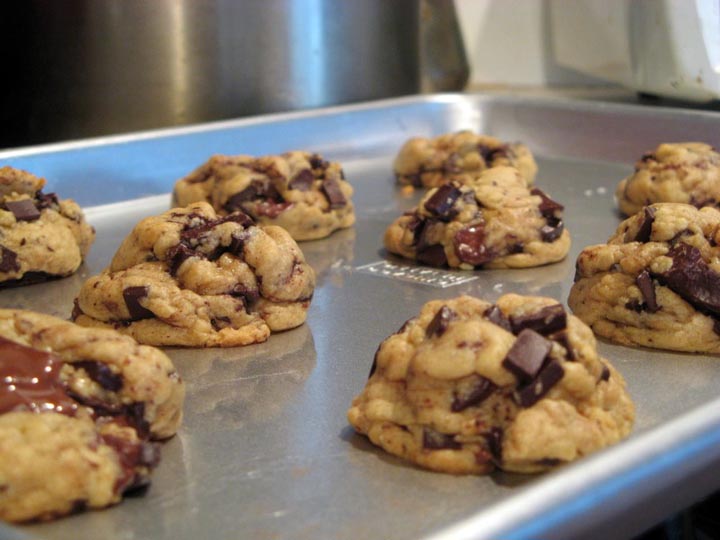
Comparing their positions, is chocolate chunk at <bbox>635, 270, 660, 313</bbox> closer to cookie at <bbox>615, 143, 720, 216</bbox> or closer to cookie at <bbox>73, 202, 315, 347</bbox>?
cookie at <bbox>73, 202, 315, 347</bbox>

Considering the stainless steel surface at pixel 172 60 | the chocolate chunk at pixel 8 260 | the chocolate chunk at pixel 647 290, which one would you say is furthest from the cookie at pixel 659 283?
the stainless steel surface at pixel 172 60

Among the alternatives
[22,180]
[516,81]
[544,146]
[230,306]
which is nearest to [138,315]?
[230,306]

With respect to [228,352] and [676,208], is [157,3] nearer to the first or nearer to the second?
[228,352]

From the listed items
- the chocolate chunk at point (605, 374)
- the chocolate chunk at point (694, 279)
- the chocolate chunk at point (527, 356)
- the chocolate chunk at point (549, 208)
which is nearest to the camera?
the chocolate chunk at point (527, 356)

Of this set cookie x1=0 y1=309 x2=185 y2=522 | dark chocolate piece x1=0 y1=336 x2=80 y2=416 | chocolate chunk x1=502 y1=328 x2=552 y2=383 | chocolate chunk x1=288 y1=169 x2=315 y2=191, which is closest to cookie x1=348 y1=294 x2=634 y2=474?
chocolate chunk x1=502 y1=328 x2=552 y2=383

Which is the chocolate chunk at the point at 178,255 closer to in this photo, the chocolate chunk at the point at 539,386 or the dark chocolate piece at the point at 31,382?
the dark chocolate piece at the point at 31,382

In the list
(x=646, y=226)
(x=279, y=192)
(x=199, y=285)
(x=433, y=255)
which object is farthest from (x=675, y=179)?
(x=199, y=285)
